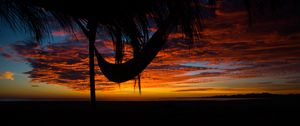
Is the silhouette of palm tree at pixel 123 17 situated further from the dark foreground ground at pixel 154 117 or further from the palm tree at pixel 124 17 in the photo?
the dark foreground ground at pixel 154 117

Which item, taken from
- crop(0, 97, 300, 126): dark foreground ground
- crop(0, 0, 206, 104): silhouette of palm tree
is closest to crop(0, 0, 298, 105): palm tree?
crop(0, 0, 206, 104): silhouette of palm tree

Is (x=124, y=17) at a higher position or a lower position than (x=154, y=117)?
higher

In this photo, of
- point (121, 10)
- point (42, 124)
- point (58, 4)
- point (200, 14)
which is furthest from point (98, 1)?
point (42, 124)

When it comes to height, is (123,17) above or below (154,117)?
above

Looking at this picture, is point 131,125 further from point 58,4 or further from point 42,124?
point 58,4

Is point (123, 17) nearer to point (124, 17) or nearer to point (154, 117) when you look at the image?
point (124, 17)

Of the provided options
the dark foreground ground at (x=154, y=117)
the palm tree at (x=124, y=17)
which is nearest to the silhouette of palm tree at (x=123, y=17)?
the palm tree at (x=124, y=17)

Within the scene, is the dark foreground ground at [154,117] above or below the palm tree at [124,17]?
below

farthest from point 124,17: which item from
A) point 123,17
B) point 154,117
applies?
point 154,117

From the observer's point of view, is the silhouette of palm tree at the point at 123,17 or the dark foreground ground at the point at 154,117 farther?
the dark foreground ground at the point at 154,117

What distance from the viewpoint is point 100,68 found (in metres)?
2.17

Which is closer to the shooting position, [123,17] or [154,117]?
[123,17]

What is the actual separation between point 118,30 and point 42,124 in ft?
5.36

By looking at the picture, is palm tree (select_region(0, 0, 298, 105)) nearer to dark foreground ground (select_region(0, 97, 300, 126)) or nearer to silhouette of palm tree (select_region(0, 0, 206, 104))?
Answer: silhouette of palm tree (select_region(0, 0, 206, 104))
